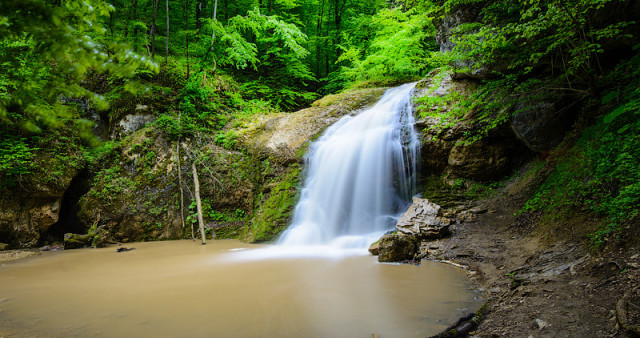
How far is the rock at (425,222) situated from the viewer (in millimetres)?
5625

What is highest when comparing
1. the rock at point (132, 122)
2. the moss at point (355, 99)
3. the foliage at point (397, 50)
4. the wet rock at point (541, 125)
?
the foliage at point (397, 50)

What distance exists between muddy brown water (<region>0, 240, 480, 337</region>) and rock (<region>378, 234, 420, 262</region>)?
0.24 m

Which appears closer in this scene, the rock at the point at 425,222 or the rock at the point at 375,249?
the rock at the point at 375,249

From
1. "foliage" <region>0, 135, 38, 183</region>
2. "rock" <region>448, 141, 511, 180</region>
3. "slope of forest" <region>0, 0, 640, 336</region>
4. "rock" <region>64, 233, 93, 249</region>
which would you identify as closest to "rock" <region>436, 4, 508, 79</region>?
"slope of forest" <region>0, 0, 640, 336</region>

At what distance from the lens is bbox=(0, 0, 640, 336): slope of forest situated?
2098 mm

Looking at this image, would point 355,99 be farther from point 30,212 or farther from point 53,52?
point 30,212

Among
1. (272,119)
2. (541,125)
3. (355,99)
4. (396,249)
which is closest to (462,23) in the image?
(541,125)

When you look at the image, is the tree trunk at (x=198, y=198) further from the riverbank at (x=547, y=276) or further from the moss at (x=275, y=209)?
the riverbank at (x=547, y=276)

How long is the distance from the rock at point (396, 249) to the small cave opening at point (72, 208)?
29.0ft

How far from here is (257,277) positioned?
4336 mm

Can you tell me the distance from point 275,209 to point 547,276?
6.04 m

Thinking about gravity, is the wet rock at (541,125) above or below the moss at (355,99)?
below

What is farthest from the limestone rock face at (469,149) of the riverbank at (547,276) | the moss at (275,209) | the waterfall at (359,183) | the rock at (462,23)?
the moss at (275,209)

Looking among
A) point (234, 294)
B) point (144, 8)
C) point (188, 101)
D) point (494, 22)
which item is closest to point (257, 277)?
point (234, 294)
